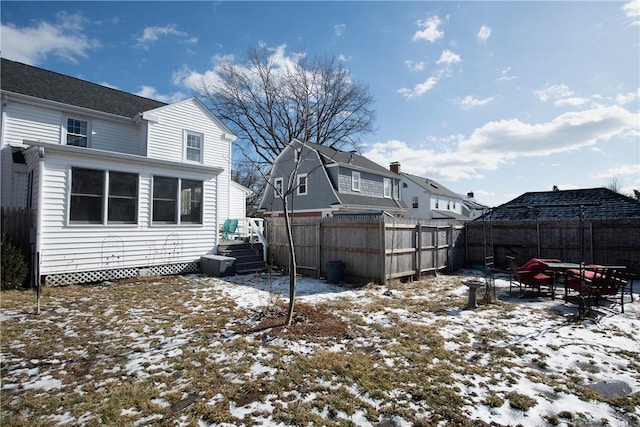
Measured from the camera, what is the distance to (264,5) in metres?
10.8

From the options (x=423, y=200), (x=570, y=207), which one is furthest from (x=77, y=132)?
(x=423, y=200)

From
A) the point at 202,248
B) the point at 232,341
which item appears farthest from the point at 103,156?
the point at 232,341

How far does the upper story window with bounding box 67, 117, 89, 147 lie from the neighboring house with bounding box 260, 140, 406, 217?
9.72 metres

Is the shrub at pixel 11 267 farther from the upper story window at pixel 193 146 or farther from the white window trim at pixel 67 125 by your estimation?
the upper story window at pixel 193 146

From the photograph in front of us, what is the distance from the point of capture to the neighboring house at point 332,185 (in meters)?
20.9

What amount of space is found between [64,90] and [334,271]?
43.2 feet

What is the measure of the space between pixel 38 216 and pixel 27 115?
565 cm

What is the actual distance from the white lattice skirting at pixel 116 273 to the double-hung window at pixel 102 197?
4.98 ft

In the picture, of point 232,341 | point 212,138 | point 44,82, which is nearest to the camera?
point 232,341

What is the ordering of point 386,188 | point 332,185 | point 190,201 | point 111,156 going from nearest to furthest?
point 111,156 < point 190,201 < point 332,185 < point 386,188

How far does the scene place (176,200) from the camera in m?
11.0

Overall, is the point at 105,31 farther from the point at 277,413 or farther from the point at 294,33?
the point at 277,413

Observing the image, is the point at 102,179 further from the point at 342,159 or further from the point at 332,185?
the point at 342,159

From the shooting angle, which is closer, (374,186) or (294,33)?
(294,33)
